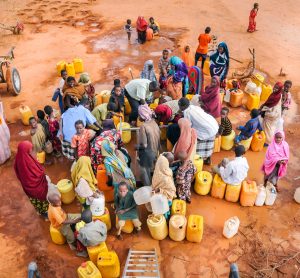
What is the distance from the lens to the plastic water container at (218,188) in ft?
18.6

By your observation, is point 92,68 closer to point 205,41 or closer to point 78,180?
point 205,41

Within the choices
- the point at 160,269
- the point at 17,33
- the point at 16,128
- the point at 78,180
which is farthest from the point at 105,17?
the point at 160,269

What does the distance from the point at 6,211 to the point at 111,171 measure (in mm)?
2253

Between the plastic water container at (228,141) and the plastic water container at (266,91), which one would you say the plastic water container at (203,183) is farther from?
the plastic water container at (266,91)

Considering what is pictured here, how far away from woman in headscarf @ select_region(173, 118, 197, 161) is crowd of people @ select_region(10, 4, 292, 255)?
0.05 ft

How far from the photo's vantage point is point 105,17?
47.8 ft

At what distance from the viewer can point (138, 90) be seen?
6879 millimetres

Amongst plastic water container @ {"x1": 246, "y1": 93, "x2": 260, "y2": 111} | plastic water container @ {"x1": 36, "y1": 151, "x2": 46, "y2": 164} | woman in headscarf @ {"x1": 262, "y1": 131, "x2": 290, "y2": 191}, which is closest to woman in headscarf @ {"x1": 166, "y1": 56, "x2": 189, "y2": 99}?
plastic water container @ {"x1": 246, "y1": 93, "x2": 260, "y2": 111}

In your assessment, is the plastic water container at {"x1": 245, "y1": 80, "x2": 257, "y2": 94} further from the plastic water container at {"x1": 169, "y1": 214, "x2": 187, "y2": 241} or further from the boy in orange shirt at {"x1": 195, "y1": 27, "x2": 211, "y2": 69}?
the plastic water container at {"x1": 169, "y1": 214, "x2": 187, "y2": 241}

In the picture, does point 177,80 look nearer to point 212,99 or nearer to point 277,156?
point 212,99

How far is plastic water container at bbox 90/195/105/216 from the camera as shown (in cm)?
508

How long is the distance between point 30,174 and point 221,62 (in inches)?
221

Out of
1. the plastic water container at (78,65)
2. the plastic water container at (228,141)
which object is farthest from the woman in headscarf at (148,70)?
the plastic water container at (78,65)

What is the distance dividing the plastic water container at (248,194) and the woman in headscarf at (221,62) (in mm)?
3729
